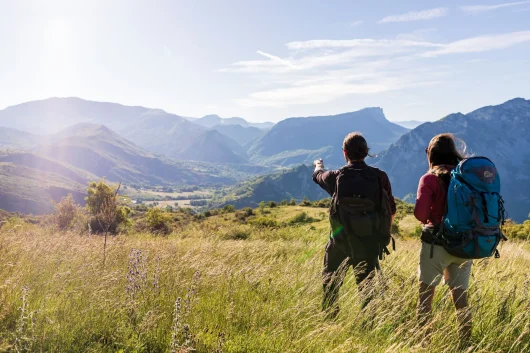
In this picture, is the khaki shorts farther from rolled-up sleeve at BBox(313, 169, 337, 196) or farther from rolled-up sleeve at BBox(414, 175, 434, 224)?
rolled-up sleeve at BBox(313, 169, 337, 196)

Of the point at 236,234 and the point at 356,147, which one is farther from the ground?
the point at 356,147

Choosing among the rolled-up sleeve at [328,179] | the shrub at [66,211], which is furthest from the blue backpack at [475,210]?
the shrub at [66,211]

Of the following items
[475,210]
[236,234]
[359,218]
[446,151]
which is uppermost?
[446,151]

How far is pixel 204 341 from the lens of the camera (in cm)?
298

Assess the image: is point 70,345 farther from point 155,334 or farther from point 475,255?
point 475,255

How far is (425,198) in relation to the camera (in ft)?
12.3

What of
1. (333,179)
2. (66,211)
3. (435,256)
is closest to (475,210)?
(435,256)

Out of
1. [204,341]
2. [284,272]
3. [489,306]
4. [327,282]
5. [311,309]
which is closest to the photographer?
[204,341]

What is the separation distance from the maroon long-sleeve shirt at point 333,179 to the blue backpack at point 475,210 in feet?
2.58

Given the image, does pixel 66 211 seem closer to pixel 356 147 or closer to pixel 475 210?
pixel 356 147

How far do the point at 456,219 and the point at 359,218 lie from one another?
102cm

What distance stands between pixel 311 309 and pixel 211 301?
Answer: 1.12 meters

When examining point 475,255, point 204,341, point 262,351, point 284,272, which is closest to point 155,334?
point 204,341

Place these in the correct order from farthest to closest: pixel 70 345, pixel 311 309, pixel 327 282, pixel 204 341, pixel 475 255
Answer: pixel 327 282 < pixel 311 309 < pixel 475 255 < pixel 204 341 < pixel 70 345
